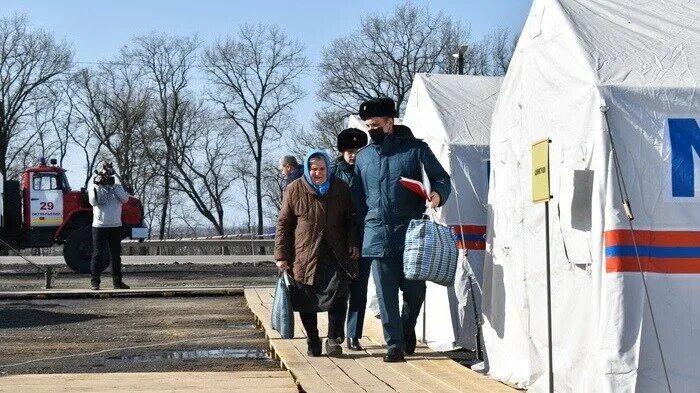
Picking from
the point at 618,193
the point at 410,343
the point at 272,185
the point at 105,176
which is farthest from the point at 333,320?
the point at 272,185

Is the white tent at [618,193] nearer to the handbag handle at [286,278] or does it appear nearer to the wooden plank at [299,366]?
the wooden plank at [299,366]

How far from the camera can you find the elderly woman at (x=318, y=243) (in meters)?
10.1

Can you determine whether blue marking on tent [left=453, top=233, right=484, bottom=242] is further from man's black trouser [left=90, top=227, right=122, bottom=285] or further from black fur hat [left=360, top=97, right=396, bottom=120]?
man's black trouser [left=90, top=227, right=122, bottom=285]

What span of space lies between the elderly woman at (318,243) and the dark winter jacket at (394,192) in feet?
0.72

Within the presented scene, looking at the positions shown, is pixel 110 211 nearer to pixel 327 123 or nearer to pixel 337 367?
pixel 337 367

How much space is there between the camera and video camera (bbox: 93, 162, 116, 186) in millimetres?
18844

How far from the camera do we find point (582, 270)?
24.8 ft

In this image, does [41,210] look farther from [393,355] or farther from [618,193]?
[618,193]

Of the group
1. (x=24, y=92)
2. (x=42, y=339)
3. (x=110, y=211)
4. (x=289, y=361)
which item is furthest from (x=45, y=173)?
(x=24, y=92)

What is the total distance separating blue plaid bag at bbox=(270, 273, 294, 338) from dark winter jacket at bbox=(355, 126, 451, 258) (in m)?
0.71

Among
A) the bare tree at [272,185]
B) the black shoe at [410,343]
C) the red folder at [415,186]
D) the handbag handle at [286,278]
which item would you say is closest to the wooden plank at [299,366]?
the handbag handle at [286,278]

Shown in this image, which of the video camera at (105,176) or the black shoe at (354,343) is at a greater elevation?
the video camera at (105,176)

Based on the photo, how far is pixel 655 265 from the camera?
7113mm

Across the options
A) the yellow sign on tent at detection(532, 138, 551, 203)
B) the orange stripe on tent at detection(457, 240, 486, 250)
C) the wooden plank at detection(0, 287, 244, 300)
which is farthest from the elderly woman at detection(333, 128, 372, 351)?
the wooden plank at detection(0, 287, 244, 300)
